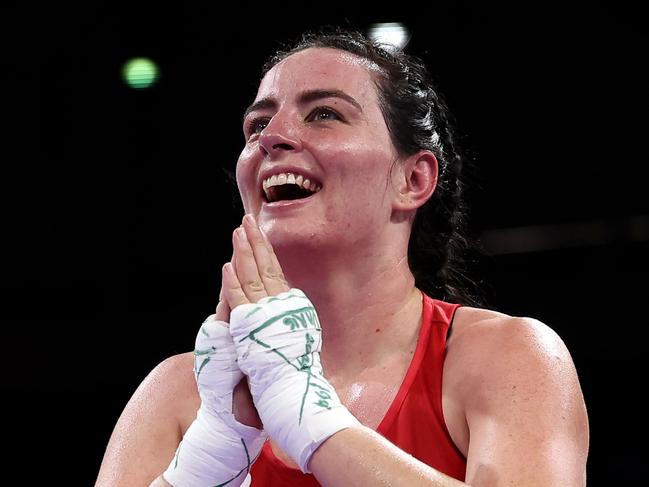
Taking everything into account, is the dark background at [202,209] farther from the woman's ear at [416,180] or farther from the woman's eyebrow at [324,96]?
the woman's eyebrow at [324,96]

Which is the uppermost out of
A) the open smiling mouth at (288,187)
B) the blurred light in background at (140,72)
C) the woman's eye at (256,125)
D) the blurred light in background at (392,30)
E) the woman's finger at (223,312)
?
the blurred light in background at (392,30)

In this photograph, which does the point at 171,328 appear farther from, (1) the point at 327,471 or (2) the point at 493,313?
(1) the point at 327,471

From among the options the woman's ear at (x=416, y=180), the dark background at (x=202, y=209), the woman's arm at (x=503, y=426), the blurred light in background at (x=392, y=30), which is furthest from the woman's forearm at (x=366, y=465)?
the dark background at (x=202, y=209)

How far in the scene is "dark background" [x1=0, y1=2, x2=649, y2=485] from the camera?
392cm

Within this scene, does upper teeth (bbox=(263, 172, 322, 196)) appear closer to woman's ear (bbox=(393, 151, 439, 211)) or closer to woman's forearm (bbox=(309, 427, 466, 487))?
woman's ear (bbox=(393, 151, 439, 211))

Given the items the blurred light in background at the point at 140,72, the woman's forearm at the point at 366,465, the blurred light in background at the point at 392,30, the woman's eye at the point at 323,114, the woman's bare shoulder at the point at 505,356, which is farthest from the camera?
the blurred light in background at the point at 140,72

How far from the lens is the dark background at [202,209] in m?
3.92

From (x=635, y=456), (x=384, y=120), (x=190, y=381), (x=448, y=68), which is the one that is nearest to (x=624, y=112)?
(x=448, y=68)

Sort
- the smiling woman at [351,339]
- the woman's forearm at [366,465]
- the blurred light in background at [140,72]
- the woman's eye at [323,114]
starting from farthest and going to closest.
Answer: the blurred light in background at [140,72] < the woman's eye at [323,114] < the smiling woman at [351,339] < the woman's forearm at [366,465]

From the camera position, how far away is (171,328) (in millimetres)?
4152

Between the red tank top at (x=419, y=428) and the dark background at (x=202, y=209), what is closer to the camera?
the red tank top at (x=419, y=428)

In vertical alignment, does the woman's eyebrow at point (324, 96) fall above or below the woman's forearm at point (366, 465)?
above

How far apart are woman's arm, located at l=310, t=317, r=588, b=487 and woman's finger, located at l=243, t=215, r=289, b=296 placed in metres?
0.28

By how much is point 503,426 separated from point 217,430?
468mm
